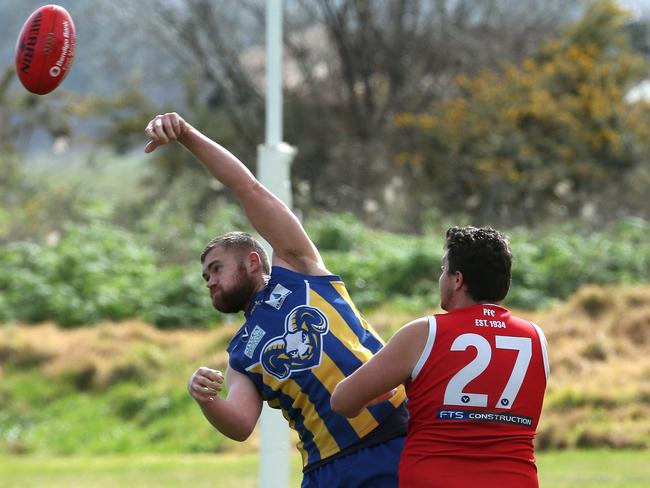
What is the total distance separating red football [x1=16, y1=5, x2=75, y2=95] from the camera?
5141mm

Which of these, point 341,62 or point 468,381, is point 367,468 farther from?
point 341,62

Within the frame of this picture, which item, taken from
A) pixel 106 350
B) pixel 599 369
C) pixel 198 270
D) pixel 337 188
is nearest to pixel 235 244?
pixel 599 369

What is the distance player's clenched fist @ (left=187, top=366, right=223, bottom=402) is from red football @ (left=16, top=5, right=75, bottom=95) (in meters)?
1.57

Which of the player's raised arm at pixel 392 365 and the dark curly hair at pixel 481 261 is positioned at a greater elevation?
the dark curly hair at pixel 481 261

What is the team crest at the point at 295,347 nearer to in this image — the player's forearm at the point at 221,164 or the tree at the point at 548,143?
the player's forearm at the point at 221,164

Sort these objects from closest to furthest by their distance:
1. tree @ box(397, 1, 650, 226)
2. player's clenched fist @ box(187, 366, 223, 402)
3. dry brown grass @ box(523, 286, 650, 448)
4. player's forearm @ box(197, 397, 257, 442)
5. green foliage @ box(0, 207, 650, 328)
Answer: player's clenched fist @ box(187, 366, 223, 402) → player's forearm @ box(197, 397, 257, 442) → dry brown grass @ box(523, 286, 650, 448) → green foliage @ box(0, 207, 650, 328) → tree @ box(397, 1, 650, 226)

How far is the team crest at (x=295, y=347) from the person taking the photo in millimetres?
4441

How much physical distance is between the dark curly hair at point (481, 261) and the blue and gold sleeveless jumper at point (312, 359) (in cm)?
61

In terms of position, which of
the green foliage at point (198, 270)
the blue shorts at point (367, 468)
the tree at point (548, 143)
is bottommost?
the blue shorts at point (367, 468)

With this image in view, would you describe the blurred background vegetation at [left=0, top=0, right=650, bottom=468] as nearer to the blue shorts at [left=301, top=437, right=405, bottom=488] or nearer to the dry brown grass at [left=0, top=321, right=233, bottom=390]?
the dry brown grass at [left=0, top=321, right=233, bottom=390]

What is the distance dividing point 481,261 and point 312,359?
0.77 meters

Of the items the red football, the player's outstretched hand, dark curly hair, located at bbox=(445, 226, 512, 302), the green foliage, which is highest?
the green foliage

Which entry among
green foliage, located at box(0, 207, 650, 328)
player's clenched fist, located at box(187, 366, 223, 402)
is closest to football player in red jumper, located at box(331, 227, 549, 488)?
player's clenched fist, located at box(187, 366, 223, 402)

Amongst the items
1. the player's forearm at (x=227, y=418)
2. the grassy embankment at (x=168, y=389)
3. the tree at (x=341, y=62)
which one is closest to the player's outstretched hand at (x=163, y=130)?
the player's forearm at (x=227, y=418)
